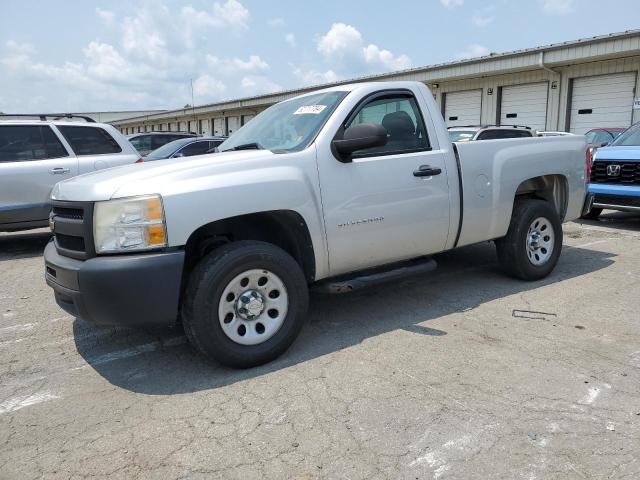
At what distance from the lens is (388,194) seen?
4.20 metres

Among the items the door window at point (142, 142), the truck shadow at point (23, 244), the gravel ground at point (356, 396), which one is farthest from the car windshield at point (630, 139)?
the door window at point (142, 142)

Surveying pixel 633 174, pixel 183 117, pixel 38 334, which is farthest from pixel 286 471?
pixel 183 117

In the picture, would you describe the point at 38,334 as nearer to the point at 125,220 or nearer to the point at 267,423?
the point at 125,220

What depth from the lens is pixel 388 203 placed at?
4203 millimetres

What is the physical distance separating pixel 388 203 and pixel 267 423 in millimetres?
1985

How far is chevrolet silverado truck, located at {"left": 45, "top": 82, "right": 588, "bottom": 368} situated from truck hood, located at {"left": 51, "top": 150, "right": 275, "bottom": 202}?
13 mm

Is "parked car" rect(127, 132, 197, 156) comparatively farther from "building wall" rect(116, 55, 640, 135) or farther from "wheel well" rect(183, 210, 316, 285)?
"wheel well" rect(183, 210, 316, 285)

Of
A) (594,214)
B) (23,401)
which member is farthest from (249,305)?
(594,214)

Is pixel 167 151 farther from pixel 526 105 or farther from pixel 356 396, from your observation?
pixel 526 105

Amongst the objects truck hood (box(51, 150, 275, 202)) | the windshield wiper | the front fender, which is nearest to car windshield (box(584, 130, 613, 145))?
the windshield wiper

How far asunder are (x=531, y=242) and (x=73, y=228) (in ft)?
14.1

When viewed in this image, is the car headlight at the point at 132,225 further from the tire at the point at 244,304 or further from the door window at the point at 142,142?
the door window at the point at 142,142

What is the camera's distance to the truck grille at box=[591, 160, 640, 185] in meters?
8.41

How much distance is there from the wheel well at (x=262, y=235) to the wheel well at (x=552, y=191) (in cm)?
282
